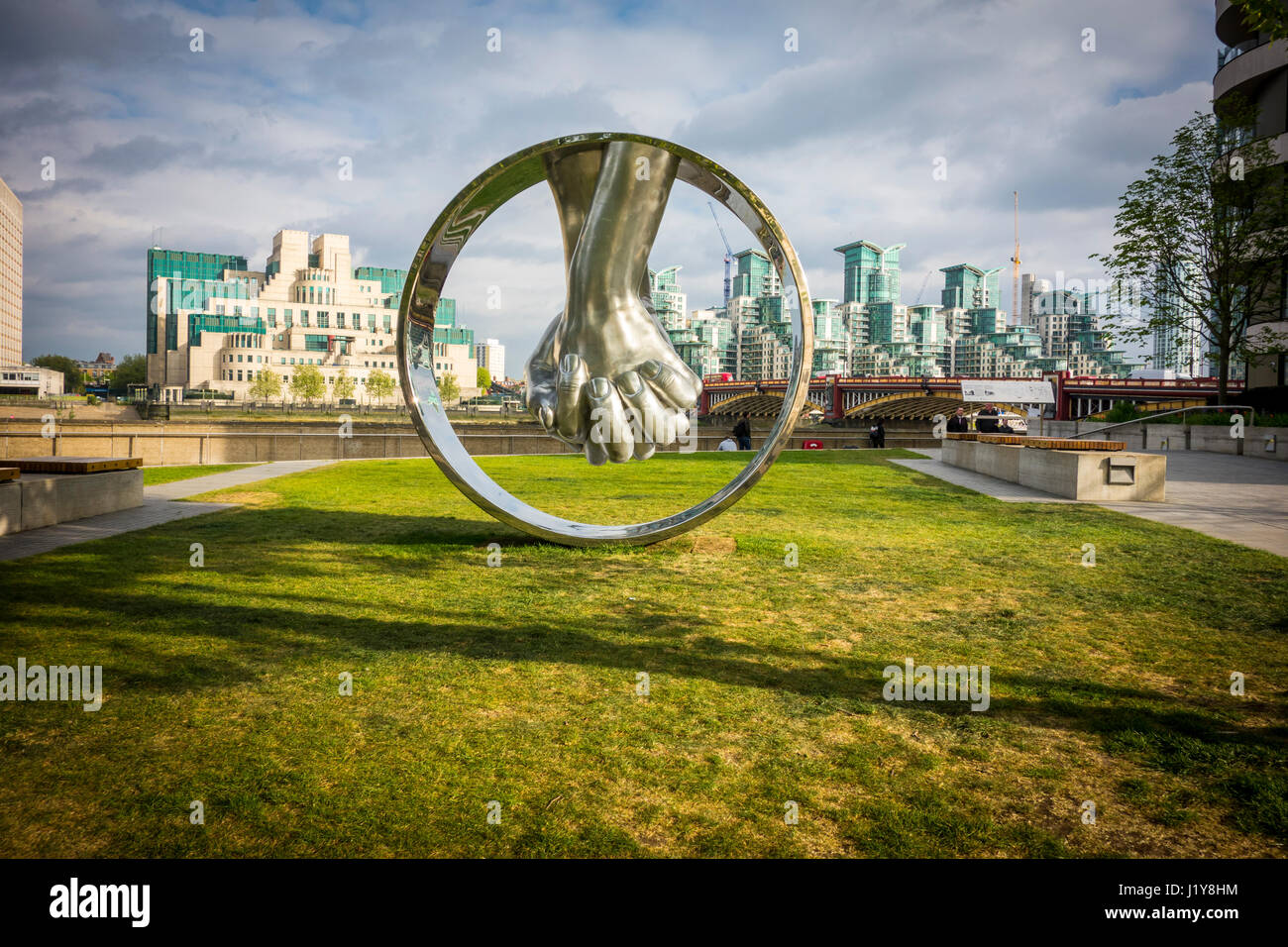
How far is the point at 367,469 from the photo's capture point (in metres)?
20.2

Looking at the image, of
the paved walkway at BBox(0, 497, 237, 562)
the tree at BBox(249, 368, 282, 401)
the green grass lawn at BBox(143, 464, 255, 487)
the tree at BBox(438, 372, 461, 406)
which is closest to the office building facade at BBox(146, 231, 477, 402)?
the tree at BBox(249, 368, 282, 401)

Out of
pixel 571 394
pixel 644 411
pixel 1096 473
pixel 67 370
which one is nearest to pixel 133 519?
pixel 571 394

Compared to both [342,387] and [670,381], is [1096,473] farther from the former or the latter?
[342,387]

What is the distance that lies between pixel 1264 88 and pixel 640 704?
153ft

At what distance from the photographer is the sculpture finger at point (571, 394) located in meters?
5.93

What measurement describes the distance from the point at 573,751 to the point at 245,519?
8.86 metres

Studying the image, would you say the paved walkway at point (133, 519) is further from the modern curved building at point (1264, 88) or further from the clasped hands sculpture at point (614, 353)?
the modern curved building at point (1264, 88)

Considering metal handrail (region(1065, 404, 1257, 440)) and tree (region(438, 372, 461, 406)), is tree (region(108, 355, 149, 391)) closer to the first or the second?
tree (region(438, 372, 461, 406))

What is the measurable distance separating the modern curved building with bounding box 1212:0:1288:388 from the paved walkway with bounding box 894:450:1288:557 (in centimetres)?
1647

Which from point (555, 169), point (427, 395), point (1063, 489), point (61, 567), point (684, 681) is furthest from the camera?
point (1063, 489)

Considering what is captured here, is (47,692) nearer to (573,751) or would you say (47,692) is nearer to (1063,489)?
(573,751)

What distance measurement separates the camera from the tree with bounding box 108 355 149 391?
506 feet

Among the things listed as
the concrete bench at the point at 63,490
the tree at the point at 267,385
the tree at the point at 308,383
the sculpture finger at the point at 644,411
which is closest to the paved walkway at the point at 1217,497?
the sculpture finger at the point at 644,411
